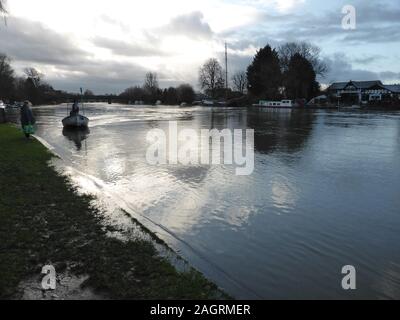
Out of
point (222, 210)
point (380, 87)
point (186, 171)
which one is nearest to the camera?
point (222, 210)

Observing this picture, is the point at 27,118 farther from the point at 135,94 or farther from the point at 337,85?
the point at 135,94

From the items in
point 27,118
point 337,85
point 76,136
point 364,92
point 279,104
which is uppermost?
point 337,85

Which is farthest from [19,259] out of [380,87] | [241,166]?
[380,87]

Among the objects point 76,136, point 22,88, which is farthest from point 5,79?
point 76,136

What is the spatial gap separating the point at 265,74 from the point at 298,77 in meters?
7.94

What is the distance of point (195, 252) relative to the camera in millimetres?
6844

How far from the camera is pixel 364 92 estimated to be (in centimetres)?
10219

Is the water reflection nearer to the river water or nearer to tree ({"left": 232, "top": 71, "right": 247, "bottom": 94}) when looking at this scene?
the river water

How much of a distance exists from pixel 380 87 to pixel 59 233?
343ft

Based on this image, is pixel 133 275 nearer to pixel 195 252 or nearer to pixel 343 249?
pixel 195 252

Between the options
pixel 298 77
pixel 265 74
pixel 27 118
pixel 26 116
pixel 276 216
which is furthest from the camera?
pixel 265 74

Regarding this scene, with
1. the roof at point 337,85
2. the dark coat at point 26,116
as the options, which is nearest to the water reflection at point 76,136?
the dark coat at point 26,116

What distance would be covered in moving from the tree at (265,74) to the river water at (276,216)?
83.0m

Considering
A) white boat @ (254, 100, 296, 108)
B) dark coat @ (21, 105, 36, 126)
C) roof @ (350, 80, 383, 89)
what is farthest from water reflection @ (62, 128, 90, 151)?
roof @ (350, 80, 383, 89)
